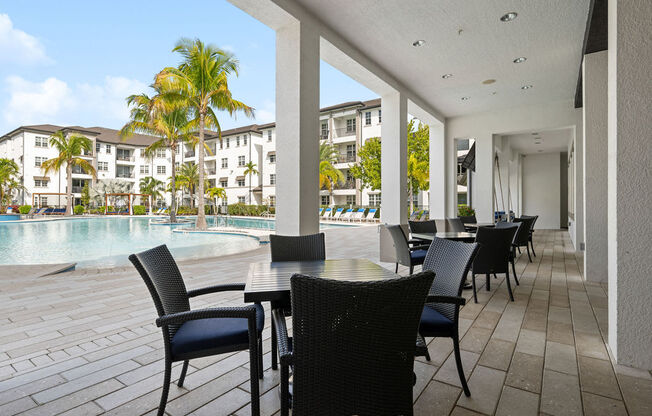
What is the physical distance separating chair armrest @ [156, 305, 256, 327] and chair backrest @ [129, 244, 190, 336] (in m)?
0.06

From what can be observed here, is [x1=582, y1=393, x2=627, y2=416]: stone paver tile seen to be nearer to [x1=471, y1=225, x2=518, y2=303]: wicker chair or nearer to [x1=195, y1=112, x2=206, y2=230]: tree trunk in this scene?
[x1=471, y1=225, x2=518, y2=303]: wicker chair

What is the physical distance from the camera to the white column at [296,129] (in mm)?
3709

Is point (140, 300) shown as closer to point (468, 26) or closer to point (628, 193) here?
point (628, 193)

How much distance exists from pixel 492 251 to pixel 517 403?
2119mm

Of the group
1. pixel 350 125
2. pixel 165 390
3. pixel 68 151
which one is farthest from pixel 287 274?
pixel 68 151

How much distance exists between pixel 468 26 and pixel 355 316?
446 centimetres

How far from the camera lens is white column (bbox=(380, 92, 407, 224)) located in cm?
610

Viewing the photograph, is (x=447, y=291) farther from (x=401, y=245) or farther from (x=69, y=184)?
(x=69, y=184)

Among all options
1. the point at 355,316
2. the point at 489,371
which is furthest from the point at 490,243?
the point at 355,316

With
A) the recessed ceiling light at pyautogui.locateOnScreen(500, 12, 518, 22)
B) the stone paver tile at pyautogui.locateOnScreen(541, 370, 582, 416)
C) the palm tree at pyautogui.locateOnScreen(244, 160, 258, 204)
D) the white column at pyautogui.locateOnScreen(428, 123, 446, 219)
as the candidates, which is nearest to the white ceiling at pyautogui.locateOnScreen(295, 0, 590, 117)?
the recessed ceiling light at pyautogui.locateOnScreen(500, 12, 518, 22)

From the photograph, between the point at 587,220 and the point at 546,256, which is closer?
the point at 587,220

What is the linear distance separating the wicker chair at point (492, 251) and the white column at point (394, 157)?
8.38 ft

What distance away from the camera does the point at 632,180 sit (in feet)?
6.91

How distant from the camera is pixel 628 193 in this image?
2125 millimetres
